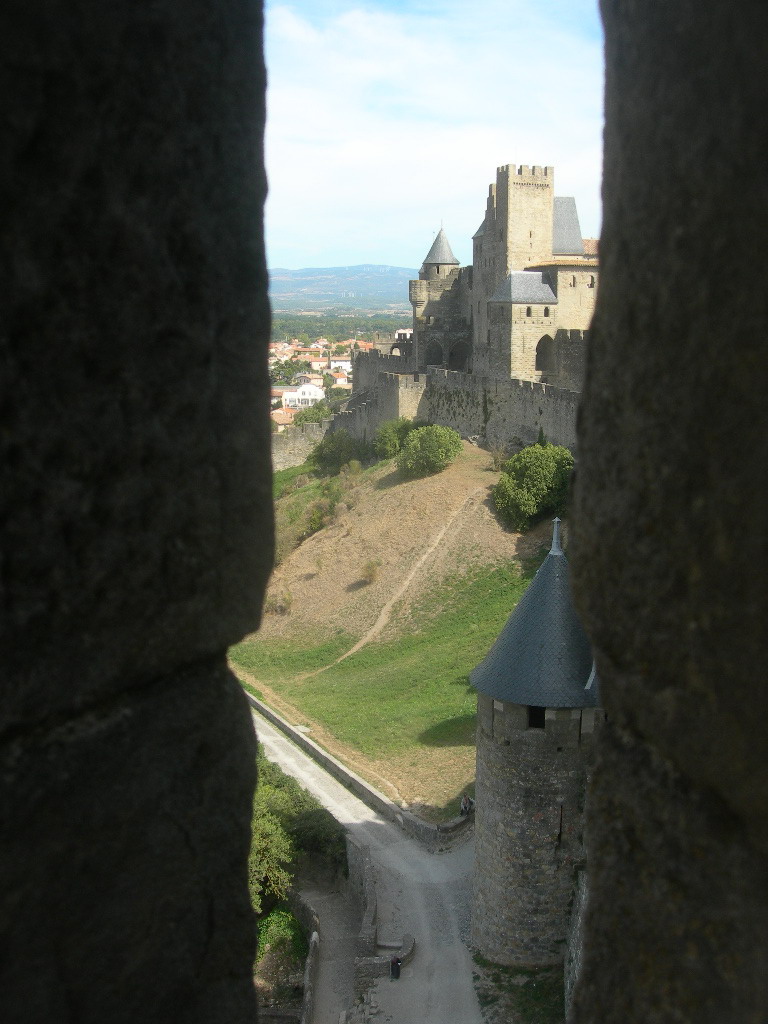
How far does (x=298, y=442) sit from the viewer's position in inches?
1966

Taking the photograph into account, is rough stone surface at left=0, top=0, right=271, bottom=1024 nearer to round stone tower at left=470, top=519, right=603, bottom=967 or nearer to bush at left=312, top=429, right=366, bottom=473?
round stone tower at left=470, top=519, right=603, bottom=967

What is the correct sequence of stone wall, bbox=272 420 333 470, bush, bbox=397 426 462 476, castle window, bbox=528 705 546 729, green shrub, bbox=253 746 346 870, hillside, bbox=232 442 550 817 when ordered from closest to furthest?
castle window, bbox=528 705 546 729, green shrub, bbox=253 746 346 870, hillside, bbox=232 442 550 817, bush, bbox=397 426 462 476, stone wall, bbox=272 420 333 470

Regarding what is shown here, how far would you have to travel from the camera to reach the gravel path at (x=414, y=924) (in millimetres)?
11938

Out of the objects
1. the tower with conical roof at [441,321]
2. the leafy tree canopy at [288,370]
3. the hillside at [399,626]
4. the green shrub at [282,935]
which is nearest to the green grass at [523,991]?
the green shrub at [282,935]

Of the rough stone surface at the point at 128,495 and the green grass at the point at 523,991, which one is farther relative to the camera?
the green grass at the point at 523,991

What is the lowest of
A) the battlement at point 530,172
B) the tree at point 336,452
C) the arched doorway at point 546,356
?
the tree at point 336,452

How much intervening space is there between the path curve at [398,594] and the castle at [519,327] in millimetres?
3563

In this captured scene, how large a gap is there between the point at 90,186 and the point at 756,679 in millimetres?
1393

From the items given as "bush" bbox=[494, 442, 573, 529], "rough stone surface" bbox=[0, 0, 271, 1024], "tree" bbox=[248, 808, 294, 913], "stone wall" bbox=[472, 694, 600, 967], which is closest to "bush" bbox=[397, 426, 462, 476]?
"bush" bbox=[494, 442, 573, 529]

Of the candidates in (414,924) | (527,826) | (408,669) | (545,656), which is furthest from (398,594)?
(545,656)

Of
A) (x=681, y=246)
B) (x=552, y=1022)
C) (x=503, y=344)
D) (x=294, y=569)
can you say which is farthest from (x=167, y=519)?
(x=503, y=344)

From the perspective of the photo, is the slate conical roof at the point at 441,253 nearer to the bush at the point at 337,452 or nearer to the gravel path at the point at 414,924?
the bush at the point at 337,452

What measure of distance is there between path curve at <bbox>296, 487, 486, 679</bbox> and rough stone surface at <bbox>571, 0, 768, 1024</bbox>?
23.2 m

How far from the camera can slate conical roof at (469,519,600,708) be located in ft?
36.5
